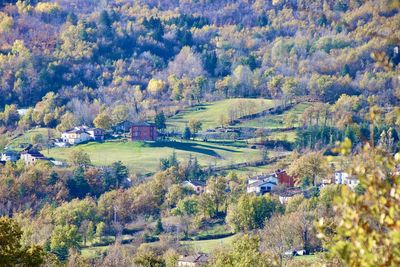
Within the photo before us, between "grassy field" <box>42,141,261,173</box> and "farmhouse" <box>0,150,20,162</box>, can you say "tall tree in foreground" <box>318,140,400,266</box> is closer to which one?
"grassy field" <box>42,141,261,173</box>

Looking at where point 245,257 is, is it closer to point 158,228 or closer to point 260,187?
point 158,228

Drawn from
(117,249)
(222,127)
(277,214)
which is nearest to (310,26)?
(222,127)

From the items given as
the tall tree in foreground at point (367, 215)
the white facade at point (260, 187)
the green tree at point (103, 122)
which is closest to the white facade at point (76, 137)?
the green tree at point (103, 122)

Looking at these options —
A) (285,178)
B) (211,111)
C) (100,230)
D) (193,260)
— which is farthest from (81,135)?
(193,260)

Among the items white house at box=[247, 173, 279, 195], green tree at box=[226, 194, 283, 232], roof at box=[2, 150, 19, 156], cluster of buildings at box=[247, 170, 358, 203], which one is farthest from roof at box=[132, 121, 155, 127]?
green tree at box=[226, 194, 283, 232]

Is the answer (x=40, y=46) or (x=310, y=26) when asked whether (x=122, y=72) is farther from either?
(x=310, y=26)

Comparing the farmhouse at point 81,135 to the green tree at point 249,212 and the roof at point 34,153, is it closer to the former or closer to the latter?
the roof at point 34,153
